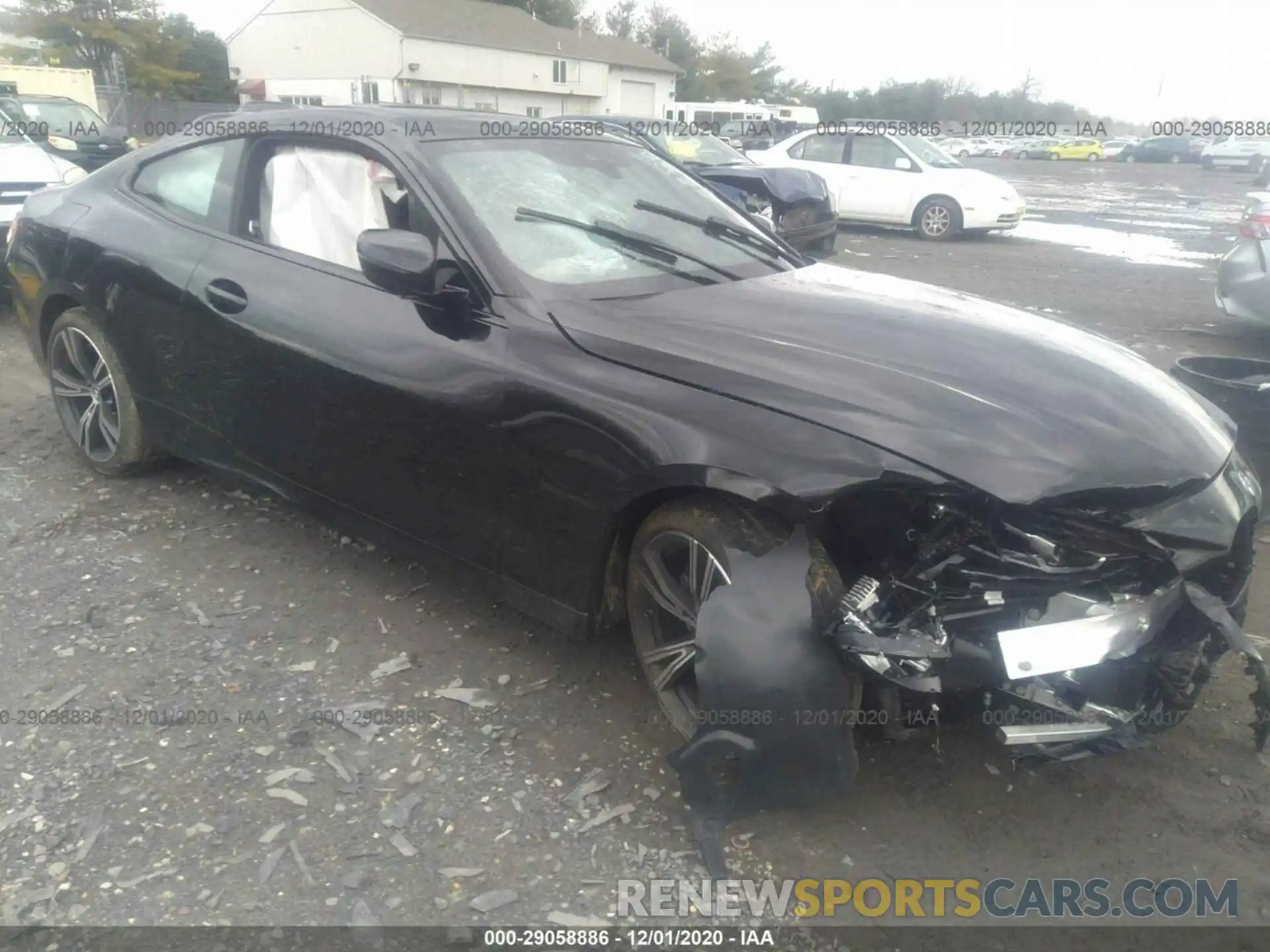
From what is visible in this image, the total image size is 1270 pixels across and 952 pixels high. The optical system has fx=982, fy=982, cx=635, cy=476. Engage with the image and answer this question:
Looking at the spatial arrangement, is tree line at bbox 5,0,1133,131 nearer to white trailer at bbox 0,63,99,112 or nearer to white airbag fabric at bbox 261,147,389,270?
white trailer at bbox 0,63,99,112

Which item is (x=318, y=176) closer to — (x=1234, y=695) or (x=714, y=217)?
(x=714, y=217)

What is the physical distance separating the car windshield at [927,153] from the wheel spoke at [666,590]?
13.3m

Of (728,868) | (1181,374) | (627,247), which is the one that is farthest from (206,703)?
(1181,374)

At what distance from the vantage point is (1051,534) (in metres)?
2.28

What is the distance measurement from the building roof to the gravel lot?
45573mm

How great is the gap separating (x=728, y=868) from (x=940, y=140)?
48171 mm

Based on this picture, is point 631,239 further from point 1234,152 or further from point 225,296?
point 1234,152

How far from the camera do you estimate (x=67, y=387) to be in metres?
4.43

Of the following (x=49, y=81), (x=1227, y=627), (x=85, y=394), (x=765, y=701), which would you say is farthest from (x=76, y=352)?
(x=49, y=81)

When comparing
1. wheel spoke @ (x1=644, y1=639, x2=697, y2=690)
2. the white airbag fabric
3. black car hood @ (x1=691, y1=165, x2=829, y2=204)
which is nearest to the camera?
wheel spoke @ (x1=644, y1=639, x2=697, y2=690)

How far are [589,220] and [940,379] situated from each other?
4.30 ft

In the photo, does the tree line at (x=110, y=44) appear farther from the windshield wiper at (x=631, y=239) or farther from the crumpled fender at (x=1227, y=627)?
the crumpled fender at (x=1227, y=627)

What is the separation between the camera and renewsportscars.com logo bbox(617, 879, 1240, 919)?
7.51 feet

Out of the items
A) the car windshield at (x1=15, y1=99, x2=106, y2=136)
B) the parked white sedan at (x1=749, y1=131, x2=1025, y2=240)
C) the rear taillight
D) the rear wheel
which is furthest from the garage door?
the rear wheel
